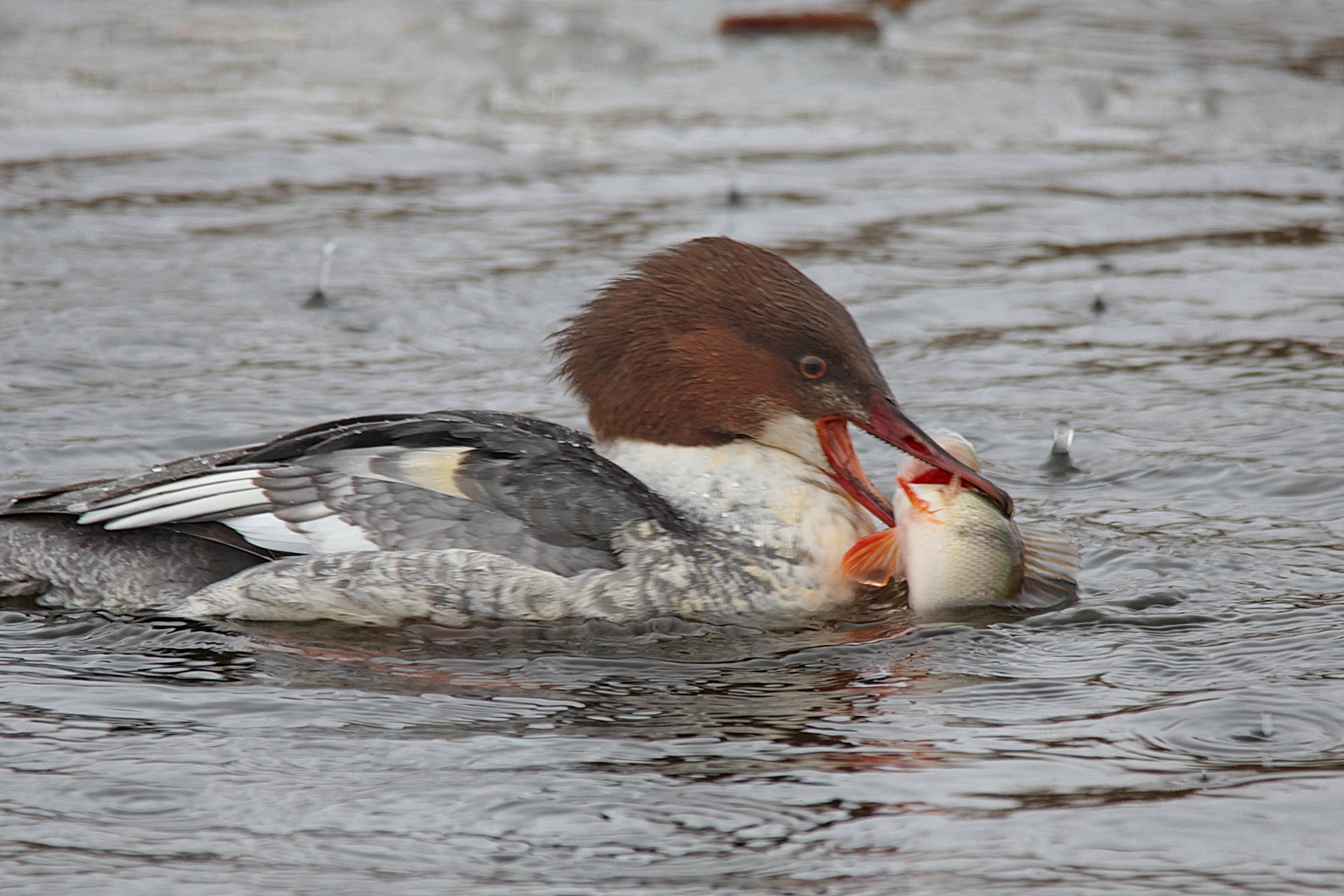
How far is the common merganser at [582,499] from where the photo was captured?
5.11 m

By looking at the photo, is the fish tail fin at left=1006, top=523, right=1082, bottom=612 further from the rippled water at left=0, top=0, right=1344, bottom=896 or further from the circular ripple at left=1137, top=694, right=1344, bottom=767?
the circular ripple at left=1137, top=694, right=1344, bottom=767

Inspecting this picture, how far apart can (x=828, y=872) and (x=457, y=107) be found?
950cm

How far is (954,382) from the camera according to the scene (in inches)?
297

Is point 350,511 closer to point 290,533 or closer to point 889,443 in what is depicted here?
point 290,533

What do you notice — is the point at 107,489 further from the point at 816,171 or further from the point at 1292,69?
the point at 1292,69

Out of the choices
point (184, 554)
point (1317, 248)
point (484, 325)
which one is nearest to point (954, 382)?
point (484, 325)

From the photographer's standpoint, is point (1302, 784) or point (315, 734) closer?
point (1302, 784)

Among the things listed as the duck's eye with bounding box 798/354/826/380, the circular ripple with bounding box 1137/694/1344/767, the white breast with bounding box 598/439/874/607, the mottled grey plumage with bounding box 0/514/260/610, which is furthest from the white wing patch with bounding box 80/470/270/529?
the circular ripple with bounding box 1137/694/1344/767

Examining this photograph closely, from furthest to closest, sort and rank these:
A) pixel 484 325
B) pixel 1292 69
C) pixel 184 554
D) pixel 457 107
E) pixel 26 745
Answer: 1. pixel 1292 69
2. pixel 457 107
3. pixel 484 325
4. pixel 184 554
5. pixel 26 745

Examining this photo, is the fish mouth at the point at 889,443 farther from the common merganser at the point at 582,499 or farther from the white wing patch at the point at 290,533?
the white wing patch at the point at 290,533

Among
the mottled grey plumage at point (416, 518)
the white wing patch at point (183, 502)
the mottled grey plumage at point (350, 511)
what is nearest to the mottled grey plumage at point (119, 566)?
the mottled grey plumage at point (350, 511)

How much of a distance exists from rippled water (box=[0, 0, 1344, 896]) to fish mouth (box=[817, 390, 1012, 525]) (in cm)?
45

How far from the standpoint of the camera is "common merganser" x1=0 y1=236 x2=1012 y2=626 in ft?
16.8

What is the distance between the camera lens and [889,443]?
5.21 m
